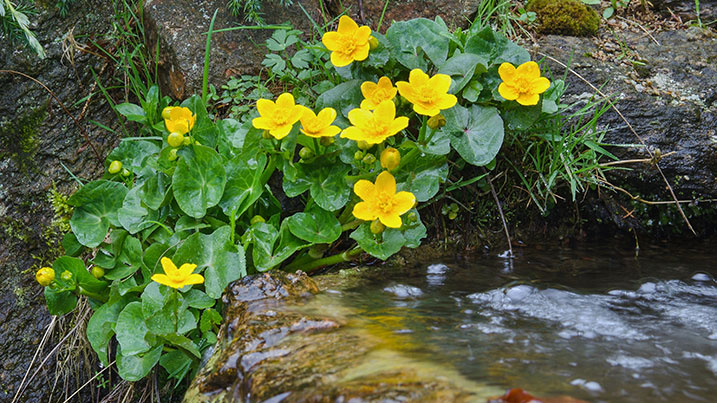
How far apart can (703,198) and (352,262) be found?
1442 millimetres

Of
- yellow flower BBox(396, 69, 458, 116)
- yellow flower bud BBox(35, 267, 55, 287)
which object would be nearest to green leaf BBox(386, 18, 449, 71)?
yellow flower BBox(396, 69, 458, 116)

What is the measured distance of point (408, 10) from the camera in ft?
9.87

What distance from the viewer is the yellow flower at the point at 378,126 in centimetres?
177

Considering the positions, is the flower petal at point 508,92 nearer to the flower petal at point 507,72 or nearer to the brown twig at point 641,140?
the flower petal at point 507,72

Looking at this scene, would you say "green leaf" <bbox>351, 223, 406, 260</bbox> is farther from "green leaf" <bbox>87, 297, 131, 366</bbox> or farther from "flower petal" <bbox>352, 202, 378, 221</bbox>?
"green leaf" <bbox>87, 297, 131, 366</bbox>

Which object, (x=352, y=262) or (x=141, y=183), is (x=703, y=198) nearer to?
(x=352, y=262)

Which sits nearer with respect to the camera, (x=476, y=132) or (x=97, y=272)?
(x=97, y=272)

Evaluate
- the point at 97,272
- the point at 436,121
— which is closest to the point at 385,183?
the point at 436,121

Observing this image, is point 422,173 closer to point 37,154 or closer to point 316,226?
point 316,226

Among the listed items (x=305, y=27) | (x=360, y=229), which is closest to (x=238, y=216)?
(x=360, y=229)

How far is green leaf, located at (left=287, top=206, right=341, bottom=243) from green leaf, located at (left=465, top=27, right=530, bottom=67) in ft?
2.81

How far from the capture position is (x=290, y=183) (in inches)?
80.7

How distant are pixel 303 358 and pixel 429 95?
0.96 meters

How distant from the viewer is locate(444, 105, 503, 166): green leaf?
6.72 ft
